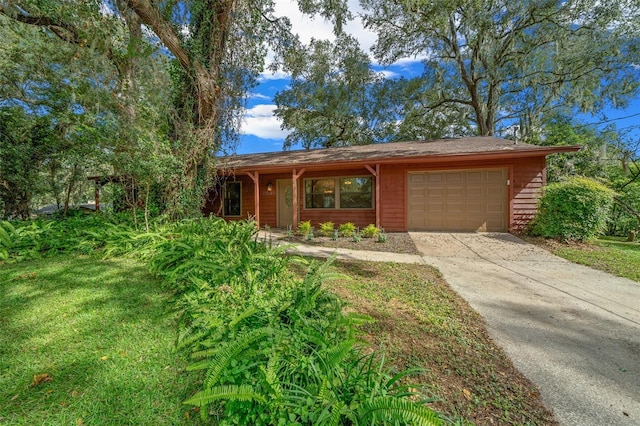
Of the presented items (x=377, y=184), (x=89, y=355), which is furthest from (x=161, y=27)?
(x=89, y=355)

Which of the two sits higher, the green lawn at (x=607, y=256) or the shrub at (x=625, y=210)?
the shrub at (x=625, y=210)

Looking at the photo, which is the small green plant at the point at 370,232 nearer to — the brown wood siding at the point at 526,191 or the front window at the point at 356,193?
the front window at the point at 356,193

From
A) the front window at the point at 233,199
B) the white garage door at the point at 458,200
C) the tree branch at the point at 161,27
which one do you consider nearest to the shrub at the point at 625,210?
the white garage door at the point at 458,200

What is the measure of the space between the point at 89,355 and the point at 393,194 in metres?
8.08

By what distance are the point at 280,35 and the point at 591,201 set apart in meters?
9.72

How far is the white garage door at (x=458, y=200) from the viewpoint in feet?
26.5

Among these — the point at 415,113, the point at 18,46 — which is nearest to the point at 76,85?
the point at 18,46

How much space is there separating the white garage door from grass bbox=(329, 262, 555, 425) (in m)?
5.02

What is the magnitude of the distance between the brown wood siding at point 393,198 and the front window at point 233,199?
5.85 meters

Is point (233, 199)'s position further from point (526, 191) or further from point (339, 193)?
point (526, 191)

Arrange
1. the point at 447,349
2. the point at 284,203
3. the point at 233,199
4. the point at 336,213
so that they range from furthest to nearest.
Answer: the point at 233,199
the point at 284,203
the point at 336,213
the point at 447,349

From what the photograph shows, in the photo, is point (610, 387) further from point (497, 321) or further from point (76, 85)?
point (76, 85)

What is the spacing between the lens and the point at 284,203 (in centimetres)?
1050

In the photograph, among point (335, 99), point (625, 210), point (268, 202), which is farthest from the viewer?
point (335, 99)
